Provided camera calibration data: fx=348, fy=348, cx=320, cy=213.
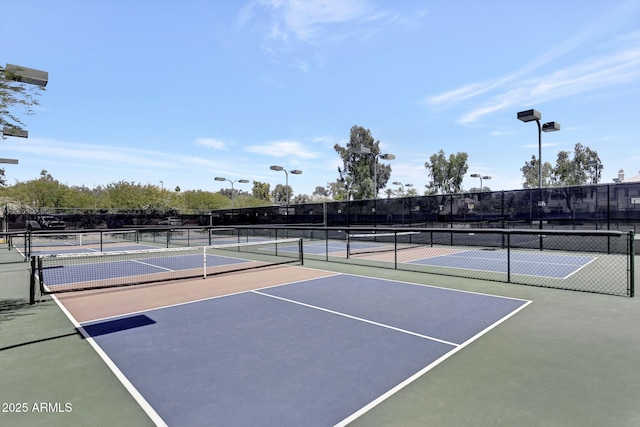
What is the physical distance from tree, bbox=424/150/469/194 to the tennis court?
67.4 m

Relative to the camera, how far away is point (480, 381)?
415 cm

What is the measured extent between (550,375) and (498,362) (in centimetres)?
58

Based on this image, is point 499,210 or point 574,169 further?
point 574,169

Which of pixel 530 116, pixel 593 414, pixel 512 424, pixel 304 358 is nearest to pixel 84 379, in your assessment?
pixel 304 358

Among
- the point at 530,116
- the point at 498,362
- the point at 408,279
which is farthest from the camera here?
the point at 530,116

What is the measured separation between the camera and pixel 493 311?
23.2ft

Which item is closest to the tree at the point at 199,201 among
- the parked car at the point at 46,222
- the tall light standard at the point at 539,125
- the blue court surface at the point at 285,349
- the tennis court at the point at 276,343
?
the parked car at the point at 46,222

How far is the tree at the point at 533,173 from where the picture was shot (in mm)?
84412

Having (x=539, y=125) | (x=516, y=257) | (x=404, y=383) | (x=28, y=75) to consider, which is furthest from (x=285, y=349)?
(x=539, y=125)

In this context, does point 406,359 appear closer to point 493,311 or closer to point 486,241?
point 493,311

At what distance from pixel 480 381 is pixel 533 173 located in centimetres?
10604

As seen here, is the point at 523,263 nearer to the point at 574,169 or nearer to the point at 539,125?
the point at 539,125

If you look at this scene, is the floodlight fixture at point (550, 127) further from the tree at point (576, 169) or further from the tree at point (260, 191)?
the tree at point (260, 191)

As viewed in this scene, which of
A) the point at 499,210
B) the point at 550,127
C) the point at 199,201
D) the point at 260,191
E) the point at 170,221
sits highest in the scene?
the point at 260,191
